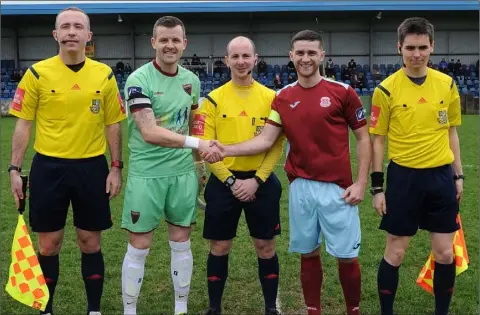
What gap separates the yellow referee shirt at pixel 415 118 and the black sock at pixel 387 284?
Answer: 77cm

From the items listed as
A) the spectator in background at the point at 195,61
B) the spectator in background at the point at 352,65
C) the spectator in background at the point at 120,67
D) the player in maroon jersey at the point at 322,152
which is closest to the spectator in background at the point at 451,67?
the spectator in background at the point at 352,65

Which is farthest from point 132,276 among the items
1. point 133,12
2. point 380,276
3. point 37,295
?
point 133,12

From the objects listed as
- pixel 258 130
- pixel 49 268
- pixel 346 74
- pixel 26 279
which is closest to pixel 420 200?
pixel 258 130

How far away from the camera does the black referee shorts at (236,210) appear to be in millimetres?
3992

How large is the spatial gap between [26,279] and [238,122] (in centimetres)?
192

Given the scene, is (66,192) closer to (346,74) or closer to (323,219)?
(323,219)

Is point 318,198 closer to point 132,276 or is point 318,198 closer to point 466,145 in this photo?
point 132,276

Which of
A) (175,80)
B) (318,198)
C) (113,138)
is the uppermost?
(175,80)

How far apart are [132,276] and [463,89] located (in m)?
30.7

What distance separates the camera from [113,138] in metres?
4.04

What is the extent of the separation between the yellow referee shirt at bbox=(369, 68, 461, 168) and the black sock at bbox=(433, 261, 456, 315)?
783 mm

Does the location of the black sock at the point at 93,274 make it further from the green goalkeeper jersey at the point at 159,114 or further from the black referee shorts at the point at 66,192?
the green goalkeeper jersey at the point at 159,114

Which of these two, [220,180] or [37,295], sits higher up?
[220,180]

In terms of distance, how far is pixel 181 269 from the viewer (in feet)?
13.4
